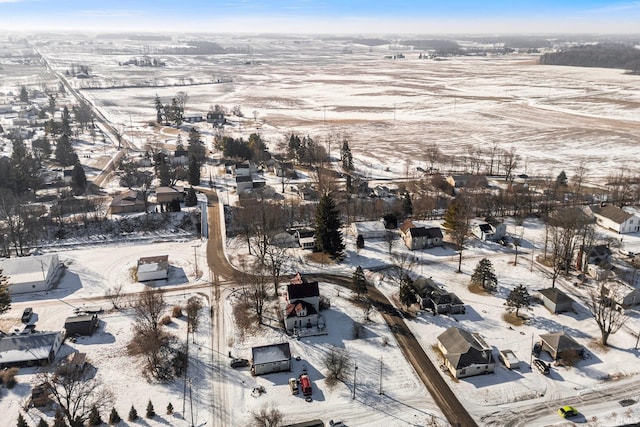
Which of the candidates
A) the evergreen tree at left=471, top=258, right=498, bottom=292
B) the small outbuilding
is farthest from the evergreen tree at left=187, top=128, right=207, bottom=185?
the evergreen tree at left=471, top=258, right=498, bottom=292

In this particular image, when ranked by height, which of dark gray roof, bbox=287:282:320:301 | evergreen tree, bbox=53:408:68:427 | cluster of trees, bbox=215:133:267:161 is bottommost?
evergreen tree, bbox=53:408:68:427

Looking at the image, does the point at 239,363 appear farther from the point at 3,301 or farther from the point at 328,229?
the point at 3,301

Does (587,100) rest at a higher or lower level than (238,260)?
higher

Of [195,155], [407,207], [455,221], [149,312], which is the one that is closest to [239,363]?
[149,312]

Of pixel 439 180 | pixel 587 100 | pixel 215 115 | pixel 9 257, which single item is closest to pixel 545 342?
pixel 439 180

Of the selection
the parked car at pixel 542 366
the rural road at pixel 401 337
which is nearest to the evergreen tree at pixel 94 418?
the rural road at pixel 401 337

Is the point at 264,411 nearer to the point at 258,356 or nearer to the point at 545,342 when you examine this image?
the point at 258,356

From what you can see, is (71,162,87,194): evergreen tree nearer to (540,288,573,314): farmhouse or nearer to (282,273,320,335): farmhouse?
(282,273,320,335): farmhouse
